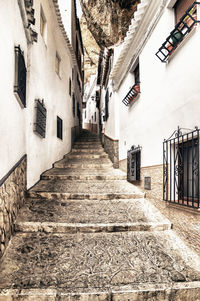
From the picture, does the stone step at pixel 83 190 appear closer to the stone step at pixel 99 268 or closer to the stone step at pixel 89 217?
the stone step at pixel 89 217

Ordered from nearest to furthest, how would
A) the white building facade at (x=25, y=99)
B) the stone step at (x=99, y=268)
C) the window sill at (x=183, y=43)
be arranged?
1. the stone step at (x=99, y=268)
2. the window sill at (x=183, y=43)
3. the white building facade at (x=25, y=99)

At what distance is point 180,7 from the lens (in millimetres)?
3035

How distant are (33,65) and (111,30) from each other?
9032 mm

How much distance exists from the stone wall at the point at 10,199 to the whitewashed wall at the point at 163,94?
2390 millimetres

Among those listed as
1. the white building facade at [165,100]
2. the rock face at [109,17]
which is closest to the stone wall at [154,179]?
the white building facade at [165,100]

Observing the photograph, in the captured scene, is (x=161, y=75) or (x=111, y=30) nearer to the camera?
(x=161, y=75)

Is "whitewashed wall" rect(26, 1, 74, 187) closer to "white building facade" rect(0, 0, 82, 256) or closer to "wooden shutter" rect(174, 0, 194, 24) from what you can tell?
"white building facade" rect(0, 0, 82, 256)

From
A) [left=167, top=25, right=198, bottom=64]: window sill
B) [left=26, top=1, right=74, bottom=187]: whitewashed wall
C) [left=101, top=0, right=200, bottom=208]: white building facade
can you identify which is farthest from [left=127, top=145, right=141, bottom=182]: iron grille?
[left=26, top=1, right=74, bottom=187]: whitewashed wall

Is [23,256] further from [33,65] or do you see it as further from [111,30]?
[111,30]

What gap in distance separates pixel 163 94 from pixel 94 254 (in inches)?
103

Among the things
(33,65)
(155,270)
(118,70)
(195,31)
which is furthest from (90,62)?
(155,270)

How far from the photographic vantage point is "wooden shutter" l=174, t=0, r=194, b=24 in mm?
2861

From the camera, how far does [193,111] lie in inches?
95.2

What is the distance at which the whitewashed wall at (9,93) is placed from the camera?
8.22 ft
